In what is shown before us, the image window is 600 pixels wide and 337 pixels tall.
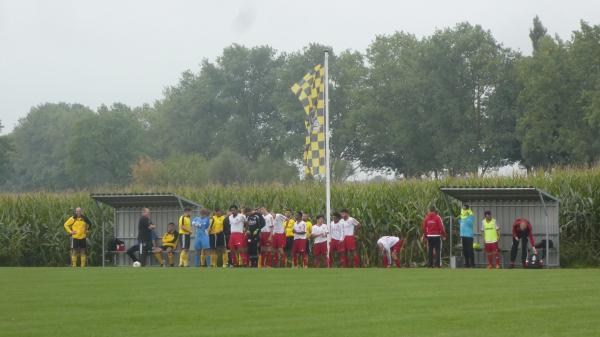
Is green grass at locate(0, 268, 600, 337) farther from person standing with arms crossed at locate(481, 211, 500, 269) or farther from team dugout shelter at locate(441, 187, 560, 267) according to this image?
person standing with arms crossed at locate(481, 211, 500, 269)

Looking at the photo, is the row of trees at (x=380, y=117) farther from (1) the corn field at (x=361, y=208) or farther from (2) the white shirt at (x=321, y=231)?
(2) the white shirt at (x=321, y=231)

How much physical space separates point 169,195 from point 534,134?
4296 cm

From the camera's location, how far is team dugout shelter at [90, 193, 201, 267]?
34.3 m

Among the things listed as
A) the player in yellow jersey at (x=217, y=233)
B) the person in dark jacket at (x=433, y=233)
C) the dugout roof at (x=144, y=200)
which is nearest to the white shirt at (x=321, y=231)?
the player in yellow jersey at (x=217, y=233)

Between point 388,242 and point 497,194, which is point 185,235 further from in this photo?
point 497,194

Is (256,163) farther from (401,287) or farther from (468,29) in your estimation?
(401,287)

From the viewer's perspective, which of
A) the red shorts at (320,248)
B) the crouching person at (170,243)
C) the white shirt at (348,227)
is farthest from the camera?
the crouching person at (170,243)

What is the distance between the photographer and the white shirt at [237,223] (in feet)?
106

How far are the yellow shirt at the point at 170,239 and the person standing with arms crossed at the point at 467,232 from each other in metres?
9.23

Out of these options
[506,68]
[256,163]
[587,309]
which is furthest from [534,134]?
[587,309]

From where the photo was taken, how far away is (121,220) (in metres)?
36.2

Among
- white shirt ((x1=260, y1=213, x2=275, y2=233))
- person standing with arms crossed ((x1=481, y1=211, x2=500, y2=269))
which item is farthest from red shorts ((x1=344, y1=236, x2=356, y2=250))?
person standing with arms crossed ((x1=481, y1=211, x2=500, y2=269))

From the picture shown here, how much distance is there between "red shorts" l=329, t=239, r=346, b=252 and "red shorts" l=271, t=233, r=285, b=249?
1584mm

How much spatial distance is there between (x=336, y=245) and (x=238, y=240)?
2943 millimetres
